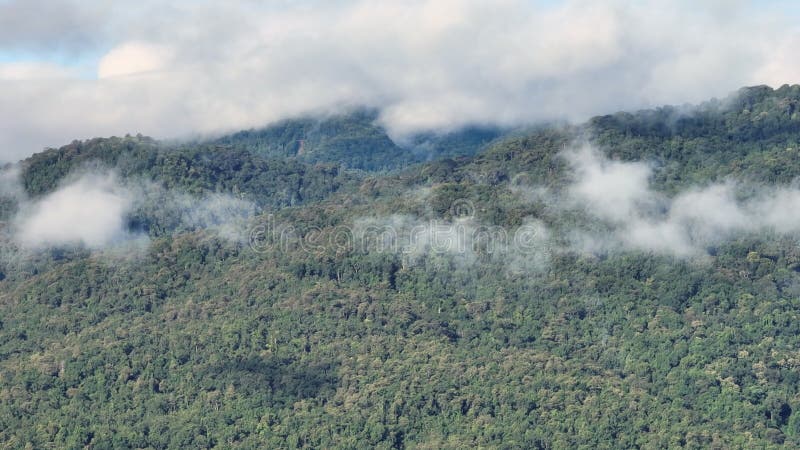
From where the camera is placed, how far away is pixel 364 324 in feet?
410

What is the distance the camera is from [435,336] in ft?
407

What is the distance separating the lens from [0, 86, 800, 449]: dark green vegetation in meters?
113

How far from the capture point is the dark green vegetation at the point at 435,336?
113375 mm

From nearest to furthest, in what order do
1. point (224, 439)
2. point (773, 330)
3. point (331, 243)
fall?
point (224, 439)
point (773, 330)
point (331, 243)

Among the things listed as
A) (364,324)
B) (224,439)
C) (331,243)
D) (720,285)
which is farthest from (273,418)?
(720,285)

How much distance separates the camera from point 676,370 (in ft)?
385

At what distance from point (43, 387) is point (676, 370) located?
38269 millimetres

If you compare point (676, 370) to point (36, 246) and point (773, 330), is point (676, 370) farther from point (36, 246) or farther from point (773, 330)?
point (36, 246)

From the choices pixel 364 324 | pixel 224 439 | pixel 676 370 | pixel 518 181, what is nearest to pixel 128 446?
pixel 224 439

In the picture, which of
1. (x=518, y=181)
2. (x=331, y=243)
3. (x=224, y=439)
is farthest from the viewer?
(x=518, y=181)

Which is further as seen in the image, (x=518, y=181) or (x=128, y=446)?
(x=518, y=181)

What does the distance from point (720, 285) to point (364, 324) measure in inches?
902

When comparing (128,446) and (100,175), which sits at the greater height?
(100,175)

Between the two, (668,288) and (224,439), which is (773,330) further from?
(224,439)
